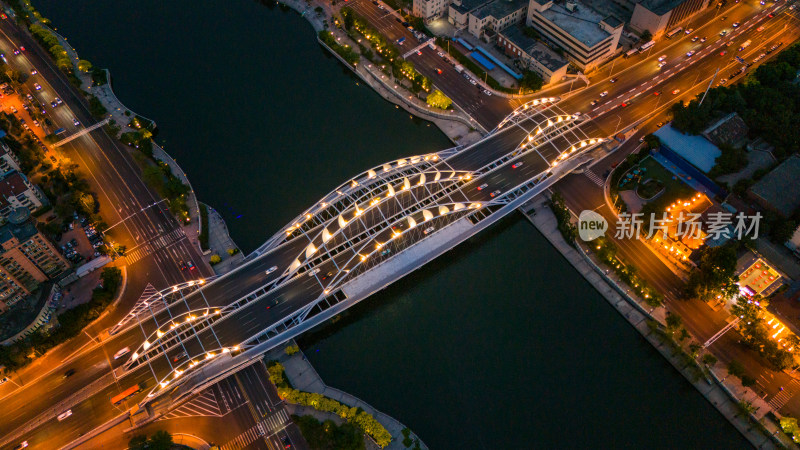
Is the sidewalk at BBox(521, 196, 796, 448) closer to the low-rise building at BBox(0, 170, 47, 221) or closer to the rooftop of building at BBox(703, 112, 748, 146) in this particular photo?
the rooftop of building at BBox(703, 112, 748, 146)

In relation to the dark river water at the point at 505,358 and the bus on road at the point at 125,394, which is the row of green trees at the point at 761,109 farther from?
the bus on road at the point at 125,394

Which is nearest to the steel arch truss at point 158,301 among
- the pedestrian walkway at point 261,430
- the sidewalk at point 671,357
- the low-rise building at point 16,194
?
the pedestrian walkway at point 261,430

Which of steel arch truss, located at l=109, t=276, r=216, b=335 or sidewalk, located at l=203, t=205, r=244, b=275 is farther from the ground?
sidewalk, located at l=203, t=205, r=244, b=275

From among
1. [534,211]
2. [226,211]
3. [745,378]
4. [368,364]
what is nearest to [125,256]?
[226,211]

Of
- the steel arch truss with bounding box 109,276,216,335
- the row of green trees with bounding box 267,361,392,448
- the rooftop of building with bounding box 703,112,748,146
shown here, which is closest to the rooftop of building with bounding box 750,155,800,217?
the rooftop of building with bounding box 703,112,748,146

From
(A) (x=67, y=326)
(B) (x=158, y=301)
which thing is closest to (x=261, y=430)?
(B) (x=158, y=301)

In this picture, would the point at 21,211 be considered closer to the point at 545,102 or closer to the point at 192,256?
the point at 192,256
